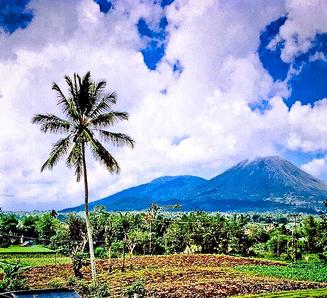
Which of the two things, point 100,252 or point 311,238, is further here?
point 311,238

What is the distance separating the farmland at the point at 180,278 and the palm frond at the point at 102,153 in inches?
288

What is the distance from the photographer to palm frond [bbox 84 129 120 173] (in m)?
23.1

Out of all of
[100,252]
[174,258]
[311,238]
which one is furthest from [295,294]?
[311,238]

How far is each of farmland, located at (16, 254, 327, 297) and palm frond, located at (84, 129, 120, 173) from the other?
24.0 ft

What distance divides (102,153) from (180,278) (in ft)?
48.2

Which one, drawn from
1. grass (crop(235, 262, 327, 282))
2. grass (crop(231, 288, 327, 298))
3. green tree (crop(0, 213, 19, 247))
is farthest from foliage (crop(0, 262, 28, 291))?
green tree (crop(0, 213, 19, 247))

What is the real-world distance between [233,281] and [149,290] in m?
7.29

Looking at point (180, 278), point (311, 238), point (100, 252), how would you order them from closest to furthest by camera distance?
point (180, 278) < point (100, 252) < point (311, 238)

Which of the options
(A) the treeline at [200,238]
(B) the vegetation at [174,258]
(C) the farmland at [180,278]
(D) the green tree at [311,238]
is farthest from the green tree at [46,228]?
(D) the green tree at [311,238]

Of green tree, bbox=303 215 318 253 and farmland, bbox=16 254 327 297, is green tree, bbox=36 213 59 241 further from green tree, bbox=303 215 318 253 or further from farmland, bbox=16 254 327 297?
green tree, bbox=303 215 318 253

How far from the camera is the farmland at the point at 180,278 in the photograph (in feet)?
91.2

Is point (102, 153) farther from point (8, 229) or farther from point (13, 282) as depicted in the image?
point (8, 229)

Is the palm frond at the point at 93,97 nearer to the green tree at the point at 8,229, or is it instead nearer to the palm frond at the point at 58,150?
the palm frond at the point at 58,150

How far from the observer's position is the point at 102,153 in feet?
77.4
